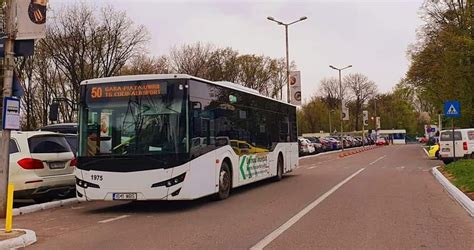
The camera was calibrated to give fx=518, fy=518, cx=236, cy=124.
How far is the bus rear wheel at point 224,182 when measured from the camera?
12.9 metres

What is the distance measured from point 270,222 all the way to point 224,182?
3.68 meters

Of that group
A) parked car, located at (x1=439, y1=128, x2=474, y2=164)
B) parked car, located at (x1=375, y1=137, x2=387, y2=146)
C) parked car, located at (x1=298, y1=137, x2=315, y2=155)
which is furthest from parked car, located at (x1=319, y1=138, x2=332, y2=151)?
parked car, located at (x1=375, y1=137, x2=387, y2=146)

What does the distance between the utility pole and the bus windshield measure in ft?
5.15

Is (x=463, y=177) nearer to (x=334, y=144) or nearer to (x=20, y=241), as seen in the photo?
(x=20, y=241)

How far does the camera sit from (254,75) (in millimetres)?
65750

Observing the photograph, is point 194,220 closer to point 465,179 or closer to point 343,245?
point 343,245

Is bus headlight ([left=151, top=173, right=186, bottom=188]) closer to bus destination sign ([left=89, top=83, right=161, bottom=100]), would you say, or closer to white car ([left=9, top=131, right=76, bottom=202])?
bus destination sign ([left=89, top=83, right=161, bottom=100])

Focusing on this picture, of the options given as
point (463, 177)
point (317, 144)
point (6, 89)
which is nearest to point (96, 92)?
point (6, 89)

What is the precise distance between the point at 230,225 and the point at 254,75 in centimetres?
5705

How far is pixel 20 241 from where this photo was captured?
25.6ft

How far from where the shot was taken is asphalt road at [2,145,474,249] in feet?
25.7

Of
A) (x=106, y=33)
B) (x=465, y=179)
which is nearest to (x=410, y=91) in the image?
(x=106, y=33)

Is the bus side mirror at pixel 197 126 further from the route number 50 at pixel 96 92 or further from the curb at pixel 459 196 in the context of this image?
the curb at pixel 459 196

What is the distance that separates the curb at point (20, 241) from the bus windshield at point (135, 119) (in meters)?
3.25
